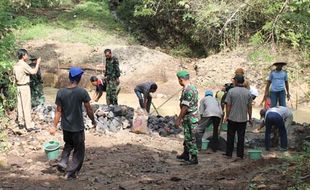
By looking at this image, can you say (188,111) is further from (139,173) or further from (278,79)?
(278,79)

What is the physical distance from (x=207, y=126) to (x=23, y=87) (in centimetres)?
387

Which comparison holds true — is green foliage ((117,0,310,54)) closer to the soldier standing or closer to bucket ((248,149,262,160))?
bucket ((248,149,262,160))

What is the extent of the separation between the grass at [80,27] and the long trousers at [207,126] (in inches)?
543

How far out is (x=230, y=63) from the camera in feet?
64.2

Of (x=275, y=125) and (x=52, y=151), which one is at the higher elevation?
(x=275, y=125)

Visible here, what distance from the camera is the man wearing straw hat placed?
11.3 metres

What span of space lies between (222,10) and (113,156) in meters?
12.4

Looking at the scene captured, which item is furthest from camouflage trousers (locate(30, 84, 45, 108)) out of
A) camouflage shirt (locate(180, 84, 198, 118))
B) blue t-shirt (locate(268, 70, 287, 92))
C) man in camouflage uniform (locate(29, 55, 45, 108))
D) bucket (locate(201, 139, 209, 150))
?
blue t-shirt (locate(268, 70, 287, 92))

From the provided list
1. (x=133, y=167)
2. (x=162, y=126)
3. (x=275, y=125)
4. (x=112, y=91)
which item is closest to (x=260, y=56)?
(x=112, y=91)

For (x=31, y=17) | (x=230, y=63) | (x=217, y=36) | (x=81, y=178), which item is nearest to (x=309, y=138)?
(x=81, y=178)

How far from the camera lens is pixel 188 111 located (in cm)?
817

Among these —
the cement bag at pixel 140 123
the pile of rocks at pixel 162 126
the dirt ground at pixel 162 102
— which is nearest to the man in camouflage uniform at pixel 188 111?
the cement bag at pixel 140 123

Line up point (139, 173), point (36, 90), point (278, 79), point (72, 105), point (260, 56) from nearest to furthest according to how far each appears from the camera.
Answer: point (72, 105) < point (139, 173) < point (278, 79) < point (36, 90) < point (260, 56)

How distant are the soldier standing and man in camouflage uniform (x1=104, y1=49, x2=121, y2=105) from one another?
270 cm
